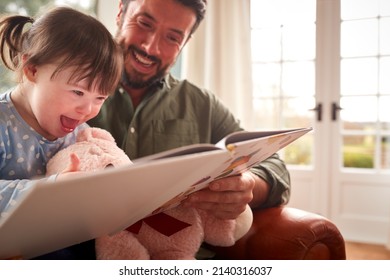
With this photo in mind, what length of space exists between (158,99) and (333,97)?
46cm

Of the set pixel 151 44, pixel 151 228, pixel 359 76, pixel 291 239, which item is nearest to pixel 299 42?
pixel 359 76

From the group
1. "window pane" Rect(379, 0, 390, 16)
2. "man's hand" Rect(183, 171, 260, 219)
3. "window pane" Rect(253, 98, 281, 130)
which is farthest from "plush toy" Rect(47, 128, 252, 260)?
"window pane" Rect(379, 0, 390, 16)

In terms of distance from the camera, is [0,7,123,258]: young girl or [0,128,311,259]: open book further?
[0,7,123,258]: young girl

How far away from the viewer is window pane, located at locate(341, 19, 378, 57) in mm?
939

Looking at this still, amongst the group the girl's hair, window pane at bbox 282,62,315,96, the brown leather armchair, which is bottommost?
the brown leather armchair

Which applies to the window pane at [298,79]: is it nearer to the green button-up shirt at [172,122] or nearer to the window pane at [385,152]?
the green button-up shirt at [172,122]

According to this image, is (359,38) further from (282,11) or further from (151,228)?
(151,228)

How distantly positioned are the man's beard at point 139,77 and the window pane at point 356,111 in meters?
0.49

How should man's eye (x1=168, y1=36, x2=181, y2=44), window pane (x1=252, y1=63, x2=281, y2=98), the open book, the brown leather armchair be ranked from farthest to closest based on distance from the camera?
window pane (x1=252, y1=63, x2=281, y2=98), man's eye (x1=168, y1=36, x2=181, y2=44), the brown leather armchair, the open book

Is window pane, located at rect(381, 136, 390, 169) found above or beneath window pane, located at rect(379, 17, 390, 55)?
beneath

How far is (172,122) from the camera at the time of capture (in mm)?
965

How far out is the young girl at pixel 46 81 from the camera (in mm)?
673

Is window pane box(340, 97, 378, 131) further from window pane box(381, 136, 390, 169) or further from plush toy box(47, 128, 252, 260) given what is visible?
plush toy box(47, 128, 252, 260)

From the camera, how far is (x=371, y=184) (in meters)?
1.06
